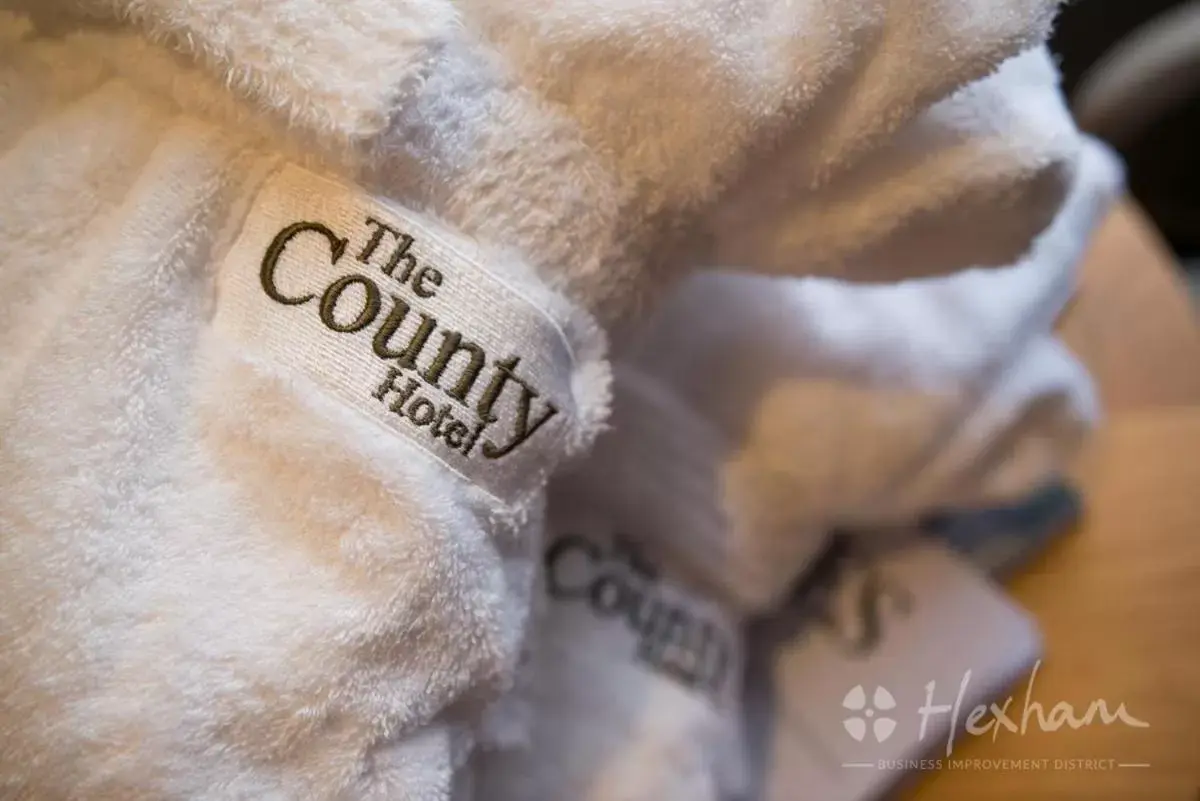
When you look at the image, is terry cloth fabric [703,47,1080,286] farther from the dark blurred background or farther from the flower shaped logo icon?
the dark blurred background

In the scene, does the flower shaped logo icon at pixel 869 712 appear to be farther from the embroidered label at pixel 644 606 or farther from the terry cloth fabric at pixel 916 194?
the terry cloth fabric at pixel 916 194

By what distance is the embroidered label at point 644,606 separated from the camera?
1.33ft

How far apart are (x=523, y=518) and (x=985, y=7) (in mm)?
196

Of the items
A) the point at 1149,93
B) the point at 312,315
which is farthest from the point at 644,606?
the point at 1149,93

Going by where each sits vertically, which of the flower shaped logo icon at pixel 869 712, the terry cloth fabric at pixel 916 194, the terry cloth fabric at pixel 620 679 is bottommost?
the terry cloth fabric at pixel 620 679

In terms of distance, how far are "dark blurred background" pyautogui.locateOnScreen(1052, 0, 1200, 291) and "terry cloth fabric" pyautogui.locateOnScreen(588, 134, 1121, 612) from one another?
31 cm

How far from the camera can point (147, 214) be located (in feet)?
0.85

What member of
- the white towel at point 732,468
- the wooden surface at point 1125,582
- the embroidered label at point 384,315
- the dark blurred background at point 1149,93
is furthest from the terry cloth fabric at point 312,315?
the dark blurred background at point 1149,93

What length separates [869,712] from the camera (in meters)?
0.42

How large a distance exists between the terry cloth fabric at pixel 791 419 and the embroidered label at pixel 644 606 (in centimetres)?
2

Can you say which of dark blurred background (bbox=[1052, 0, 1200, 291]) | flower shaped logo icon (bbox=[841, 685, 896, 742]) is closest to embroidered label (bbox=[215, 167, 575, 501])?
flower shaped logo icon (bbox=[841, 685, 896, 742])

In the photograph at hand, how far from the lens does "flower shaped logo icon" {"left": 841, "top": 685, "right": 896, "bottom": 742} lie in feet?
1.35

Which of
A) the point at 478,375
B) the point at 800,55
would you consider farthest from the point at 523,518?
the point at 800,55

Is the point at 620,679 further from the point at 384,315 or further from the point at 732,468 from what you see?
the point at 384,315
